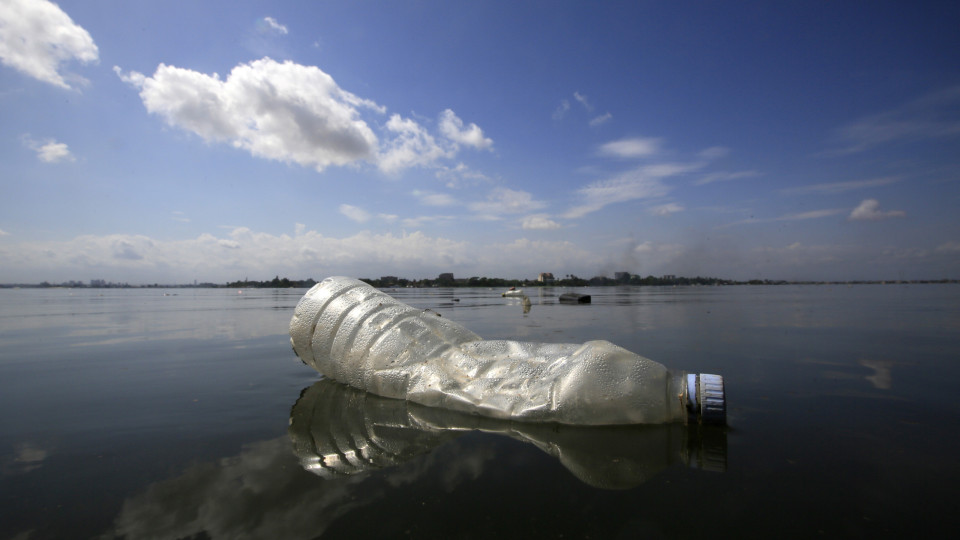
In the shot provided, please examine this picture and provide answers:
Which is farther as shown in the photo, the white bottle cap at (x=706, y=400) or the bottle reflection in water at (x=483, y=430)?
the white bottle cap at (x=706, y=400)

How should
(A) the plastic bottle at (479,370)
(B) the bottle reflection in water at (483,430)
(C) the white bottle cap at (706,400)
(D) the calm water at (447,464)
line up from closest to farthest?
(D) the calm water at (447,464) → (B) the bottle reflection in water at (483,430) → (C) the white bottle cap at (706,400) → (A) the plastic bottle at (479,370)

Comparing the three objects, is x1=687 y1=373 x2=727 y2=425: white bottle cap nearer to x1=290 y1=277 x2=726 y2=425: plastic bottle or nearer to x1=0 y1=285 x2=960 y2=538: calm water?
x1=290 y1=277 x2=726 y2=425: plastic bottle

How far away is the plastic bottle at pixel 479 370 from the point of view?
12.4ft

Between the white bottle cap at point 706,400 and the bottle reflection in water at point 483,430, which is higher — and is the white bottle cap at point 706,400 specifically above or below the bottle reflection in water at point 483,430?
above

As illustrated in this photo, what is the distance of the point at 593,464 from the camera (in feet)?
9.91

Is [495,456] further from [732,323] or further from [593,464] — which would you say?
[732,323]

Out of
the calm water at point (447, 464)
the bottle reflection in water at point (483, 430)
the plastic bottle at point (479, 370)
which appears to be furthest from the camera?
the plastic bottle at point (479, 370)

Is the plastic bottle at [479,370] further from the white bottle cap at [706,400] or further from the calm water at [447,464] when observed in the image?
the calm water at [447,464]

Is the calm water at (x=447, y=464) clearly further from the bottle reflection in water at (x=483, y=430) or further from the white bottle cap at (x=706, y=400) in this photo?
the white bottle cap at (x=706, y=400)

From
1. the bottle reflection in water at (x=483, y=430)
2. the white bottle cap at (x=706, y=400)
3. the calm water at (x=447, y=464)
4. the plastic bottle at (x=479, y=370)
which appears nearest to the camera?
the calm water at (x=447, y=464)

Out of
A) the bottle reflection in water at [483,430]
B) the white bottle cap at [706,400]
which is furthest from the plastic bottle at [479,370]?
the bottle reflection in water at [483,430]

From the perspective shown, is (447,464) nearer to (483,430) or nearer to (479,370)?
(483,430)

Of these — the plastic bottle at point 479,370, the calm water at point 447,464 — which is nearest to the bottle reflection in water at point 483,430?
the calm water at point 447,464

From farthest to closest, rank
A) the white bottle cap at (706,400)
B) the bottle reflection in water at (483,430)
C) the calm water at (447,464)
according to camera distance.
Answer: the white bottle cap at (706,400) → the bottle reflection in water at (483,430) → the calm water at (447,464)
